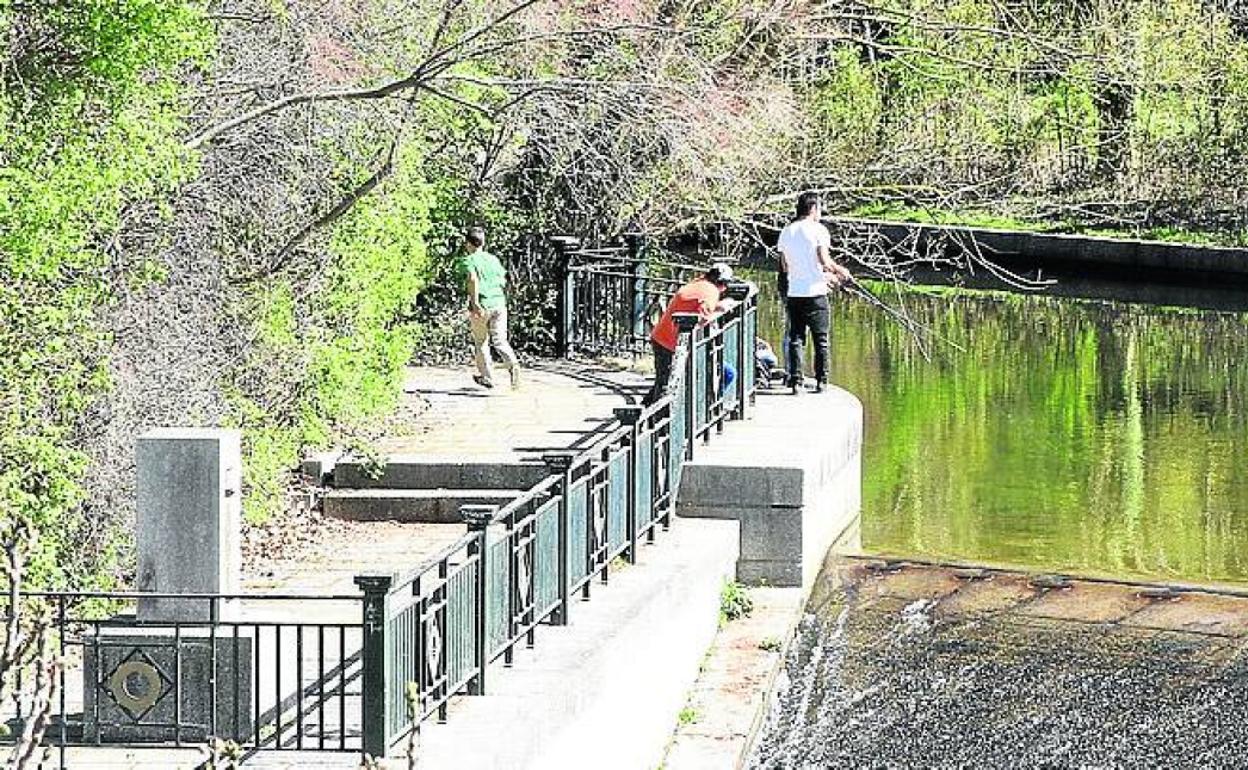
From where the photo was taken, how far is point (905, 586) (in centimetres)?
1577

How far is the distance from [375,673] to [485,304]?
1118 centimetres

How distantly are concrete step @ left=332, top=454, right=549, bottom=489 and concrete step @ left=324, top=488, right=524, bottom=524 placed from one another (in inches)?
3.3

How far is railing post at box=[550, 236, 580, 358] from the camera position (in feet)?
73.0

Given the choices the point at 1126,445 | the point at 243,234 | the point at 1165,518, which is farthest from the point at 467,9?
the point at 1126,445

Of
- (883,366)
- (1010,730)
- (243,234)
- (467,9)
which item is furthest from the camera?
(883,366)

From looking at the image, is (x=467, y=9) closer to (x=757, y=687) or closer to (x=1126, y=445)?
(x=757, y=687)

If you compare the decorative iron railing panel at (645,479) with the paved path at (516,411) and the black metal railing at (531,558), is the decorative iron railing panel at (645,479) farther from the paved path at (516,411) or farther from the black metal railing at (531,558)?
the paved path at (516,411)

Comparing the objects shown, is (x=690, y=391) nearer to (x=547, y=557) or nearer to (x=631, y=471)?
(x=631, y=471)

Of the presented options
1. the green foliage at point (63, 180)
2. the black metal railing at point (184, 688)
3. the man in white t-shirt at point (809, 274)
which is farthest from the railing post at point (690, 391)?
the black metal railing at point (184, 688)

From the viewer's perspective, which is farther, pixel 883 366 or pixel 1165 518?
pixel 883 366

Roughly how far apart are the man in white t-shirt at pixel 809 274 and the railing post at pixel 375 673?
388 inches

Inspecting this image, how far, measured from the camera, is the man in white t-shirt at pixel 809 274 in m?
17.9

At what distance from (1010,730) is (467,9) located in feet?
21.6

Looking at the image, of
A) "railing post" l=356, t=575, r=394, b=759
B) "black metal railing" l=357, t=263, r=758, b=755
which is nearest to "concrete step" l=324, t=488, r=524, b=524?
"black metal railing" l=357, t=263, r=758, b=755
